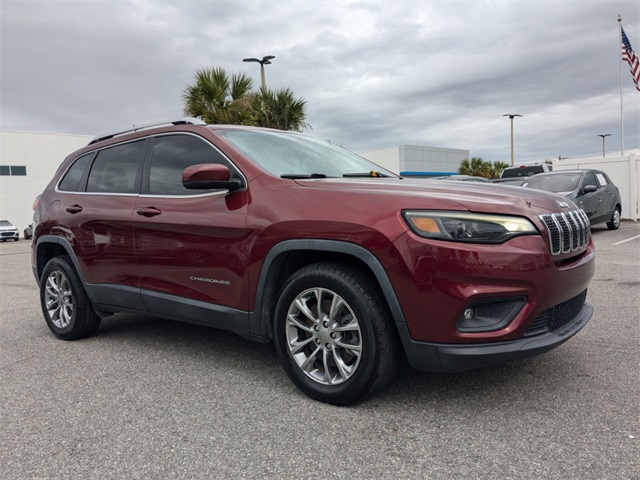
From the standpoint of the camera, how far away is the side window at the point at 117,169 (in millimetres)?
4055

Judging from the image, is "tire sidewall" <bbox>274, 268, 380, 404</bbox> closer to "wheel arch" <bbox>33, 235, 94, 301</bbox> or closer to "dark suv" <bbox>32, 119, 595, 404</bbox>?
"dark suv" <bbox>32, 119, 595, 404</bbox>

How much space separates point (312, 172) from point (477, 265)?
1.51 meters

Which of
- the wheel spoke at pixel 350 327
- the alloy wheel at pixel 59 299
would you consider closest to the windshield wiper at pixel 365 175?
the wheel spoke at pixel 350 327

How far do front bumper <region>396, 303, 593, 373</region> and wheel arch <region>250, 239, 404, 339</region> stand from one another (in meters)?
0.17

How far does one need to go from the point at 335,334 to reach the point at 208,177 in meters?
1.21

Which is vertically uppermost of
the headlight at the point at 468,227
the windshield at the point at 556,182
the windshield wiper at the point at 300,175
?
the windshield at the point at 556,182

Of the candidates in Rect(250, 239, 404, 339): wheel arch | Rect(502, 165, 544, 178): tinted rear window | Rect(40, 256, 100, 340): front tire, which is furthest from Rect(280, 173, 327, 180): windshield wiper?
Rect(502, 165, 544, 178): tinted rear window

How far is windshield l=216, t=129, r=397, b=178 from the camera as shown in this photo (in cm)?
344

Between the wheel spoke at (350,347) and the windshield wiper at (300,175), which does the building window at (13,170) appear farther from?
the wheel spoke at (350,347)

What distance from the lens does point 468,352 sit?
2.52 metres

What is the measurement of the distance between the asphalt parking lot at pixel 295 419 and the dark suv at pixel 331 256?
311mm

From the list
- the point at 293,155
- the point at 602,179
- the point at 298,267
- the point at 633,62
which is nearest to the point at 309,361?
the point at 298,267

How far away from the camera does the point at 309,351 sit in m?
3.02

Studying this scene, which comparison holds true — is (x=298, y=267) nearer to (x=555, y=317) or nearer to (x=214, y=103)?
(x=555, y=317)
